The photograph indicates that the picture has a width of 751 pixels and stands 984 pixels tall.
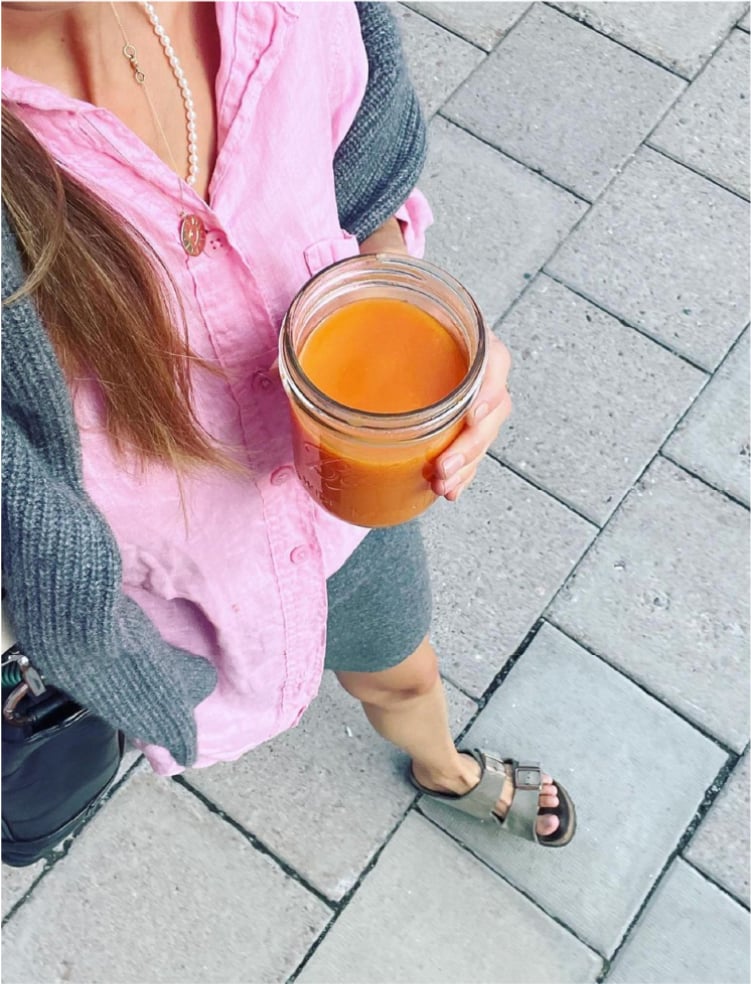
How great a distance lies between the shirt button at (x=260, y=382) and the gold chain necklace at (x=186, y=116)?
0.51 feet

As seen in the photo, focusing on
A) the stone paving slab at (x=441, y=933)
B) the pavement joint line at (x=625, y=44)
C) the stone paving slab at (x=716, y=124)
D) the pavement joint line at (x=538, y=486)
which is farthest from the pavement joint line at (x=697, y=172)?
the stone paving slab at (x=441, y=933)

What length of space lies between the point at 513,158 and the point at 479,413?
1845mm

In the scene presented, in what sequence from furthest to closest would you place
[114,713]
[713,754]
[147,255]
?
[713,754] < [114,713] < [147,255]

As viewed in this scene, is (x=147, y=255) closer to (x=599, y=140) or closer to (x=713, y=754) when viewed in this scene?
(x=713, y=754)

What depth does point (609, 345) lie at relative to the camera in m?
2.46

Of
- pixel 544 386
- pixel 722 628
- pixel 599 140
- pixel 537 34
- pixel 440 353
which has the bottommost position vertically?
pixel 722 628

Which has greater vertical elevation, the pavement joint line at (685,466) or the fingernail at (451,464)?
the fingernail at (451,464)

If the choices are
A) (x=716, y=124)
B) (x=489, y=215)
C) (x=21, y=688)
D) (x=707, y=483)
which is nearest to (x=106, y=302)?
(x=21, y=688)

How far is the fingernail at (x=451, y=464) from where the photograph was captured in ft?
3.29

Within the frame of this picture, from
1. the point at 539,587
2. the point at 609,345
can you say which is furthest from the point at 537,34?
the point at 539,587

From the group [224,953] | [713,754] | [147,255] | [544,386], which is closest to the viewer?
[147,255]

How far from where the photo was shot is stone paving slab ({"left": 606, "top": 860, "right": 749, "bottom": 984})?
6.31ft

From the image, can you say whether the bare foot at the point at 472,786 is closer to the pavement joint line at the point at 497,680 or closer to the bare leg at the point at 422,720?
the bare leg at the point at 422,720

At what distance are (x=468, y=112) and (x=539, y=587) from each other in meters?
1.34
